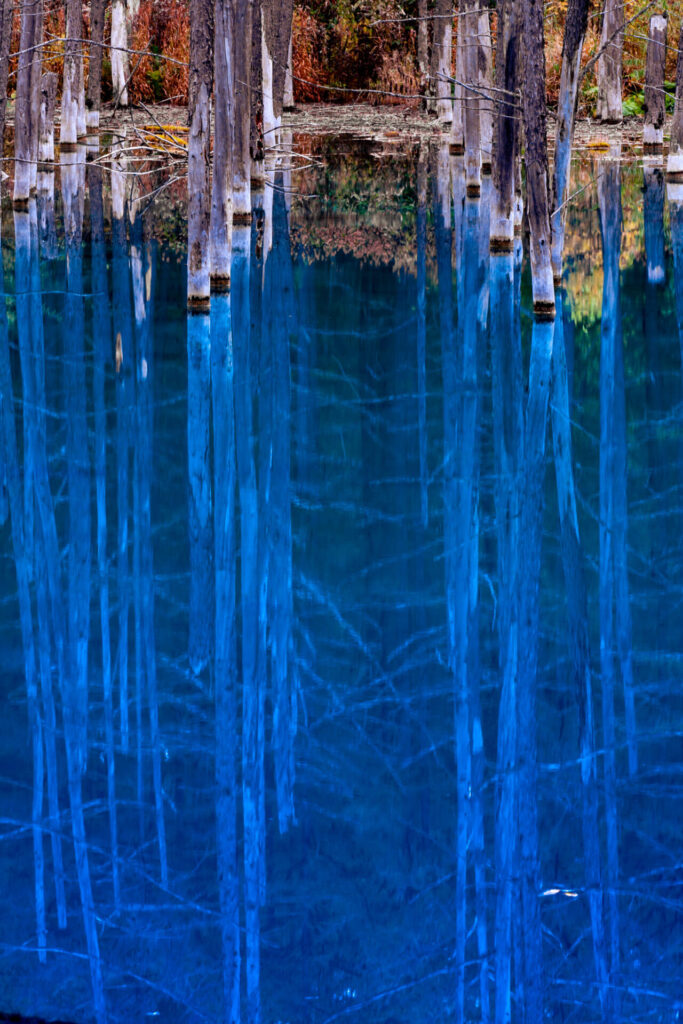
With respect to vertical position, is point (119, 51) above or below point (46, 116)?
above

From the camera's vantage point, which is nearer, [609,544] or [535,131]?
[609,544]

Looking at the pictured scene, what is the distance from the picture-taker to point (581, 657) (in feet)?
19.1

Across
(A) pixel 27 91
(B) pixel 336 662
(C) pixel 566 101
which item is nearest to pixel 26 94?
(A) pixel 27 91

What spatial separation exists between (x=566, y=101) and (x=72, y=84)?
11838 mm

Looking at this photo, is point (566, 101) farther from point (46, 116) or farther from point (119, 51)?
point (119, 51)

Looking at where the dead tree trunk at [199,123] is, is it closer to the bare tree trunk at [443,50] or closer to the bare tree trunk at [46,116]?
the bare tree trunk at [46,116]

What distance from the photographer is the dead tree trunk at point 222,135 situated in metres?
11.9

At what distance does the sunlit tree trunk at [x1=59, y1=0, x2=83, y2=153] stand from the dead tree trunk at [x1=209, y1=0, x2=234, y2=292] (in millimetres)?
9108

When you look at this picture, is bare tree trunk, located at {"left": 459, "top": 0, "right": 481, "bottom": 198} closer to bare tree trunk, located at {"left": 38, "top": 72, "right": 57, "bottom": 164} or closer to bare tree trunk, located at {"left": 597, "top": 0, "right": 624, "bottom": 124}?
bare tree trunk, located at {"left": 38, "top": 72, "right": 57, "bottom": 164}

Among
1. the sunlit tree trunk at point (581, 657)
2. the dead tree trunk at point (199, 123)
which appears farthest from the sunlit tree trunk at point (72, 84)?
the sunlit tree trunk at point (581, 657)

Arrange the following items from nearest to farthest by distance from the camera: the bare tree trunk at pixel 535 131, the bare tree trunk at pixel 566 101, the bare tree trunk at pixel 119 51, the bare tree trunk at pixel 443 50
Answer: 1. the bare tree trunk at pixel 535 131
2. the bare tree trunk at pixel 566 101
3. the bare tree trunk at pixel 443 50
4. the bare tree trunk at pixel 119 51

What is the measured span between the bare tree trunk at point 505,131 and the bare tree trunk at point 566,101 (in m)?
0.43

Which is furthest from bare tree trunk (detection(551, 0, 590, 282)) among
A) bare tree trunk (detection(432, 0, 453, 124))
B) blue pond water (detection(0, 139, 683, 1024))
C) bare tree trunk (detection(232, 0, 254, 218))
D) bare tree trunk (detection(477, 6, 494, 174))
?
bare tree trunk (detection(432, 0, 453, 124))

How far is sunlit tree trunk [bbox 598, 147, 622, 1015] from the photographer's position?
4238 millimetres
